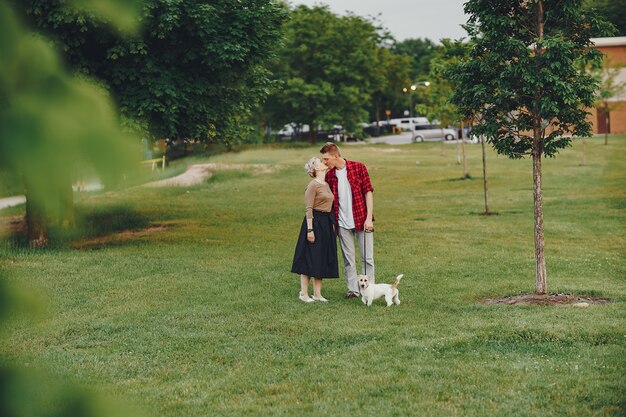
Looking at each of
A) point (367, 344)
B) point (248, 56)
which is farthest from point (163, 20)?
point (367, 344)

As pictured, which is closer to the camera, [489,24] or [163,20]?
[489,24]

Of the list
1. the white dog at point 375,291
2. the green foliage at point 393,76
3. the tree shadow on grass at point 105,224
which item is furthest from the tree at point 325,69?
the white dog at point 375,291

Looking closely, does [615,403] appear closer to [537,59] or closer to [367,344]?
[367,344]

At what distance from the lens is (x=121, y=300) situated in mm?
12953

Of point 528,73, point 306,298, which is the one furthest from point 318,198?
point 528,73

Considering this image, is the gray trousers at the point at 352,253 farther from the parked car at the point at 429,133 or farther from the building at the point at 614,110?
the parked car at the point at 429,133

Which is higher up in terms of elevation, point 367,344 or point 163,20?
point 163,20

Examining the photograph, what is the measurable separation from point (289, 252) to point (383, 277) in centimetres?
389

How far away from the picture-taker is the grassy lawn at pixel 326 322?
7324mm

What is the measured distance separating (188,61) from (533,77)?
9.86m

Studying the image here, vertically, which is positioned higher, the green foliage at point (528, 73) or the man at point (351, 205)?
the green foliage at point (528, 73)

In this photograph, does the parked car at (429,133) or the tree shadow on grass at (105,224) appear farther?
the parked car at (429,133)

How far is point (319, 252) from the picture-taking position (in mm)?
12562

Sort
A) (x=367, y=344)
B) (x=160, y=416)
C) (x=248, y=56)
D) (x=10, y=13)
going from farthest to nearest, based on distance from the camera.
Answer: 1. (x=248, y=56)
2. (x=367, y=344)
3. (x=160, y=416)
4. (x=10, y=13)
